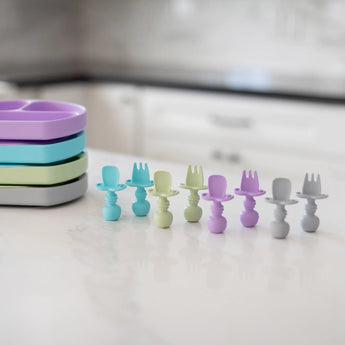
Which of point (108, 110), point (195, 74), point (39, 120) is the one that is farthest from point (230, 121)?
point (39, 120)

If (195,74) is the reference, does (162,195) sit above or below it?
above

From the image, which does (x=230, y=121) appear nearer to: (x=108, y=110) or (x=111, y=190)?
(x=108, y=110)

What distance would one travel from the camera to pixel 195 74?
3.72 meters

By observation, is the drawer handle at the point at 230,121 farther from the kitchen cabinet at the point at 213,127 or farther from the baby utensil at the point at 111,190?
the baby utensil at the point at 111,190

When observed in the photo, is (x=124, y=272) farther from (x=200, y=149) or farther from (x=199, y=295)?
(x=200, y=149)

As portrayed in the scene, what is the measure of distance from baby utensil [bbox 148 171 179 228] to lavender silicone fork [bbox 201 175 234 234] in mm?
60

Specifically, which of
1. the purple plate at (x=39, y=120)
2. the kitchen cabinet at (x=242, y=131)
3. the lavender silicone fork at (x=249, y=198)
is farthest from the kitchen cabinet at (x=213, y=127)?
the lavender silicone fork at (x=249, y=198)

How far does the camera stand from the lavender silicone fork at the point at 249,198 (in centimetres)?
113

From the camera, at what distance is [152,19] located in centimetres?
401

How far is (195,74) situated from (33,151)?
2.55 m

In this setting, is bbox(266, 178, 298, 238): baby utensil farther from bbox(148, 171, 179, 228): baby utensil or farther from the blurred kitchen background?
the blurred kitchen background

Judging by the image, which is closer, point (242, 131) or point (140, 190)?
point (140, 190)

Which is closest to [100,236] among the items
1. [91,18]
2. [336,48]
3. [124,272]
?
[124,272]

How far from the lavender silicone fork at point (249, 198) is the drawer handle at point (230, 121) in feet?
6.63
